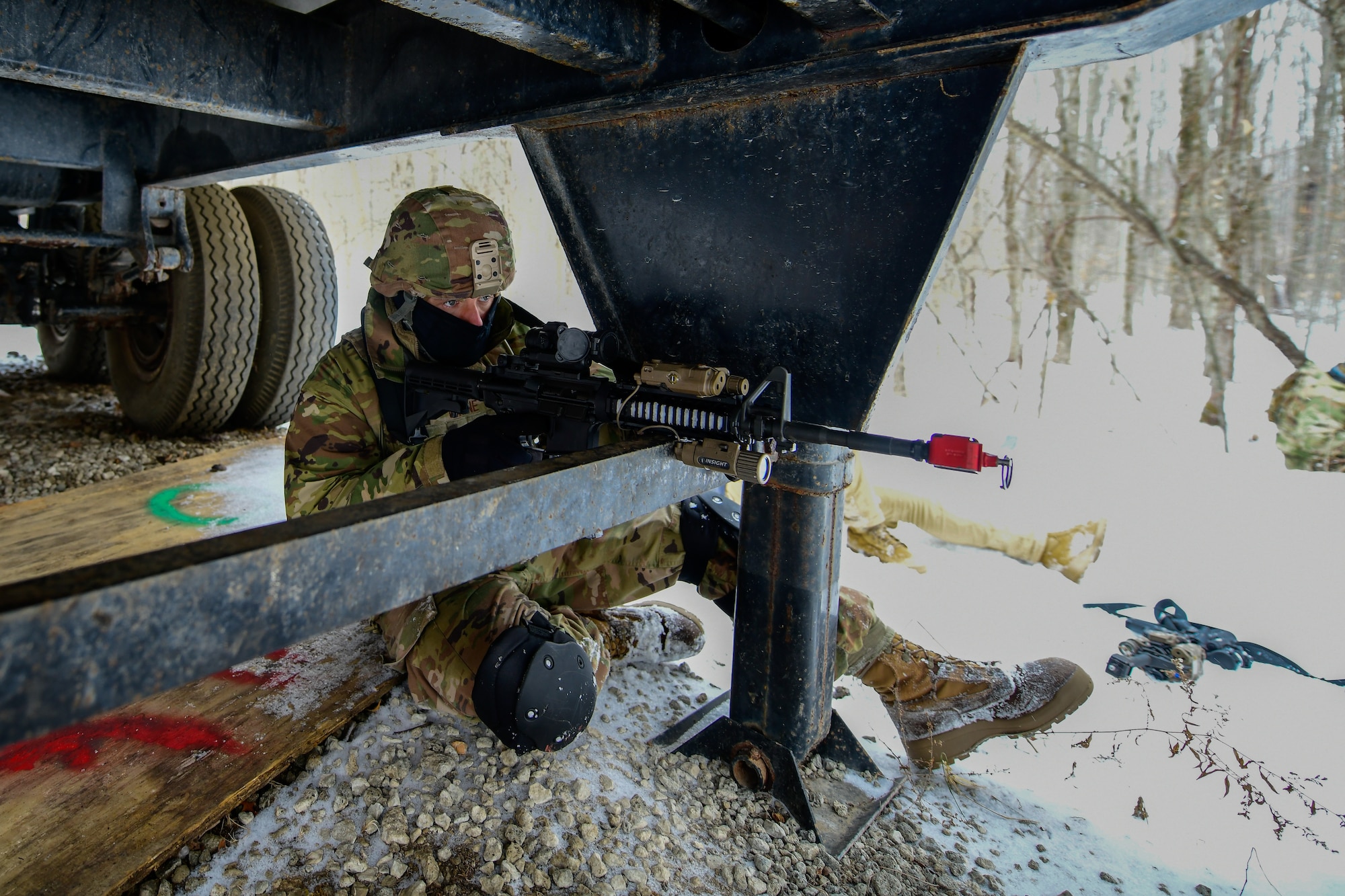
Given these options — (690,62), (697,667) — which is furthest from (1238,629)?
(690,62)

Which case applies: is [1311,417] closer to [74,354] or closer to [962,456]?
[962,456]

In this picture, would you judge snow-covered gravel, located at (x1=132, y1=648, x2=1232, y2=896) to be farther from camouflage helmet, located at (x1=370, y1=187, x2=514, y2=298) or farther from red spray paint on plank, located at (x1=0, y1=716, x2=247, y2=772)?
camouflage helmet, located at (x1=370, y1=187, x2=514, y2=298)

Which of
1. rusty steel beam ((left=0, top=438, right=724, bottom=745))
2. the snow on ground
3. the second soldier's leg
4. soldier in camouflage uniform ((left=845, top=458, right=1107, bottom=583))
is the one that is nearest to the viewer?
rusty steel beam ((left=0, top=438, right=724, bottom=745))

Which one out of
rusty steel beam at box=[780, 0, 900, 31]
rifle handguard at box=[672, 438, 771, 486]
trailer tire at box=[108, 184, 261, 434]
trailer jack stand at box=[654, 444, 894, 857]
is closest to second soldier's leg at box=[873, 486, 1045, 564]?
trailer jack stand at box=[654, 444, 894, 857]

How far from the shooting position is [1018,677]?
2.33 metres

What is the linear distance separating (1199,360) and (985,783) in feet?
5.95

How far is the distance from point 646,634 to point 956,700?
0.95 metres

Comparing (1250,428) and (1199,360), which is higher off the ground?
(1199,360)

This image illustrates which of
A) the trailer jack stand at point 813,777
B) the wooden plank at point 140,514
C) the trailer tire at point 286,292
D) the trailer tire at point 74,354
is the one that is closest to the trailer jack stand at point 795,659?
the trailer jack stand at point 813,777

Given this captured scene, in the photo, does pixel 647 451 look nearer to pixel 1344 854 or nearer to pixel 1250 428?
pixel 1344 854

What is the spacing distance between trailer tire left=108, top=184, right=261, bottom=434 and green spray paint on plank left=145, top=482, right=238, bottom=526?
0.66 m

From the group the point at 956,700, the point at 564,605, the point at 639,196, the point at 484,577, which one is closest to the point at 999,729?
the point at 956,700

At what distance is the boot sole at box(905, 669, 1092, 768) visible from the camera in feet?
7.21

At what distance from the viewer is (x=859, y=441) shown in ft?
4.58
